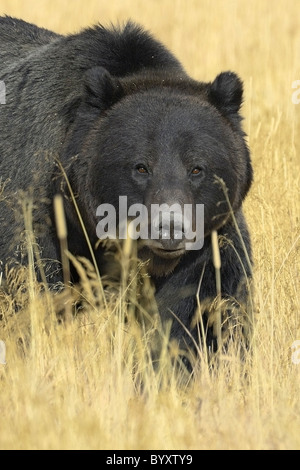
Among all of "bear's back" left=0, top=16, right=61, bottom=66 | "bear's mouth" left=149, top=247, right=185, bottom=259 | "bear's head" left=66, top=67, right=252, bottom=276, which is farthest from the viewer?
"bear's back" left=0, top=16, right=61, bottom=66

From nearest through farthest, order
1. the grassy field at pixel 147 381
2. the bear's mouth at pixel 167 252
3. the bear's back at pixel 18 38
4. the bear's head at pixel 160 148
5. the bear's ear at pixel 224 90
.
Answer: the grassy field at pixel 147 381 < the bear's mouth at pixel 167 252 < the bear's head at pixel 160 148 < the bear's ear at pixel 224 90 < the bear's back at pixel 18 38

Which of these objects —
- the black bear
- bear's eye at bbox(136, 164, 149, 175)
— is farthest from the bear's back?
bear's eye at bbox(136, 164, 149, 175)

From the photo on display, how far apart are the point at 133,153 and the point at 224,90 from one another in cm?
62

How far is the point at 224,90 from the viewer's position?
17.3 ft

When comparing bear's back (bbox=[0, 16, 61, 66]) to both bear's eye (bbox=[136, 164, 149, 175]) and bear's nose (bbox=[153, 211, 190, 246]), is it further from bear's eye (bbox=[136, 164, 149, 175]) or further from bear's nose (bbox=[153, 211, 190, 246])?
bear's nose (bbox=[153, 211, 190, 246])

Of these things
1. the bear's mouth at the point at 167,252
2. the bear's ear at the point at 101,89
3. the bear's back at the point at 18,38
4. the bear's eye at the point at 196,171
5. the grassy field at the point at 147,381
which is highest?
the bear's back at the point at 18,38

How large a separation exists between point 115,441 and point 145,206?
4.91 feet

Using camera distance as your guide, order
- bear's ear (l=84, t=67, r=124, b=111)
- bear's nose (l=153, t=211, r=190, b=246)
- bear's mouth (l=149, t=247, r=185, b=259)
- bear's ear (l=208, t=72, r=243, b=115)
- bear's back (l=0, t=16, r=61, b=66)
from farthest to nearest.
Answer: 1. bear's back (l=0, t=16, r=61, b=66)
2. bear's ear (l=208, t=72, r=243, b=115)
3. bear's ear (l=84, t=67, r=124, b=111)
4. bear's mouth (l=149, t=247, r=185, b=259)
5. bear's nose (l=153, t=211, r=190, b=246)

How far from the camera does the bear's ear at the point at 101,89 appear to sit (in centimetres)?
504

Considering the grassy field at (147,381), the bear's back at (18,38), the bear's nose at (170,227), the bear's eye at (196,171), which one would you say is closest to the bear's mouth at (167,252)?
the bear's nose at (170,227)

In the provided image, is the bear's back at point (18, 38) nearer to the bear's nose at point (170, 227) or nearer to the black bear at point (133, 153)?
the black bear at point (133, 153)

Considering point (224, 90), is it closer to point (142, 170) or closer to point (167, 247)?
point (142, 170)

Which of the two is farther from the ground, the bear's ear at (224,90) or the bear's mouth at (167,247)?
the bear's ear at (224,90)

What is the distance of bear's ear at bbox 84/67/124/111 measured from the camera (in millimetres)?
5039
